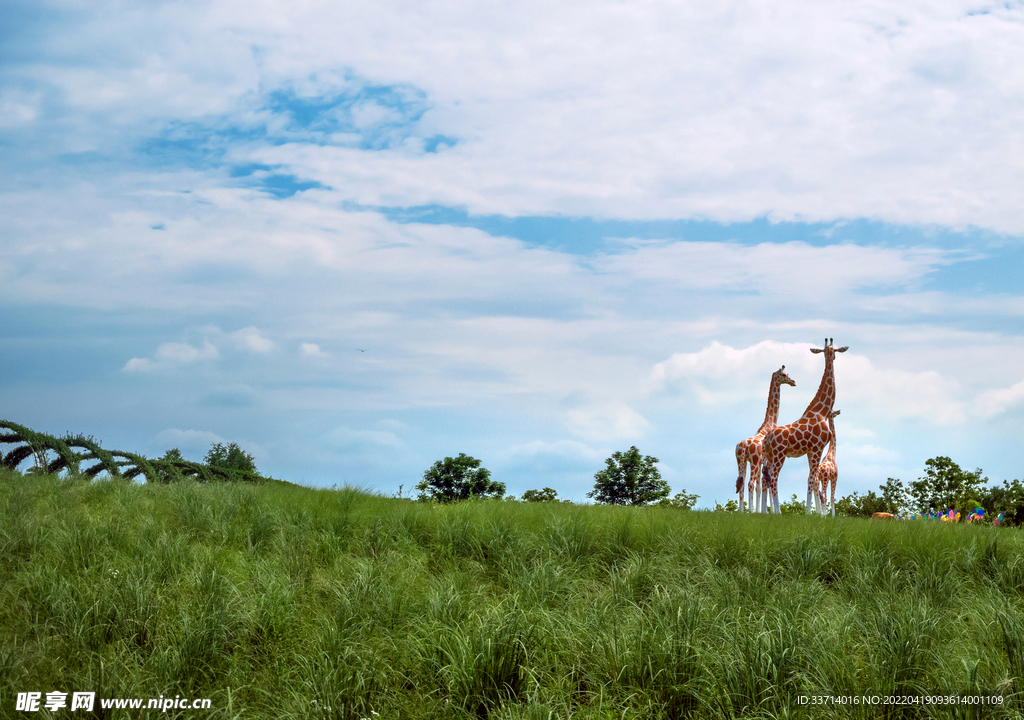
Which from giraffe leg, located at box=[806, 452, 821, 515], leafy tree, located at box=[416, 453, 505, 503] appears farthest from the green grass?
leafy tree, located at box=[416, 453, 505, 503]

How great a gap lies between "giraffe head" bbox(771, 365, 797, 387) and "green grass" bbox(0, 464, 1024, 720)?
6748 mm

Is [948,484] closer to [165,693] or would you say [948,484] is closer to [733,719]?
[733,719]

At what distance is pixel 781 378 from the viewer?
18.7 m

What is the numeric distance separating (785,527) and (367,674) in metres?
7.30

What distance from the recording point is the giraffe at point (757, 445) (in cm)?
1791

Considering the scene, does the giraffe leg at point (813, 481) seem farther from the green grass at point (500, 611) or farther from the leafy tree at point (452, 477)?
the leafy tree at point (452, 477)

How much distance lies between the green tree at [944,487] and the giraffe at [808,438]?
407 inches

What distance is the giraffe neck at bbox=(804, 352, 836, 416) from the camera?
56.0 feet

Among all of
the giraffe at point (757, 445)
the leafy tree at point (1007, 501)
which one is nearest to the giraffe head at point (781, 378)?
the giraffe at point (757, 445)

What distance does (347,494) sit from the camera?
12.8 m

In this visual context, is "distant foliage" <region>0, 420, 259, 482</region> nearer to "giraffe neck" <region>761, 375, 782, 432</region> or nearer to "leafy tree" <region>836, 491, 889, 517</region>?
"giraffe neck" <region>761, 375, 782, 432</region>

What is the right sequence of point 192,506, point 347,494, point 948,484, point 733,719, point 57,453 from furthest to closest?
point 948,484 → point 57,453 → point 347,494 → point 192,506 → point 733,719

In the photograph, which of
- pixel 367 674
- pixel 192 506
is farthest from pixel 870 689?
pixel 192 506

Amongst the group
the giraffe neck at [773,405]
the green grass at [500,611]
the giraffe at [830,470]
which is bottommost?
the green grass at [500,611]
